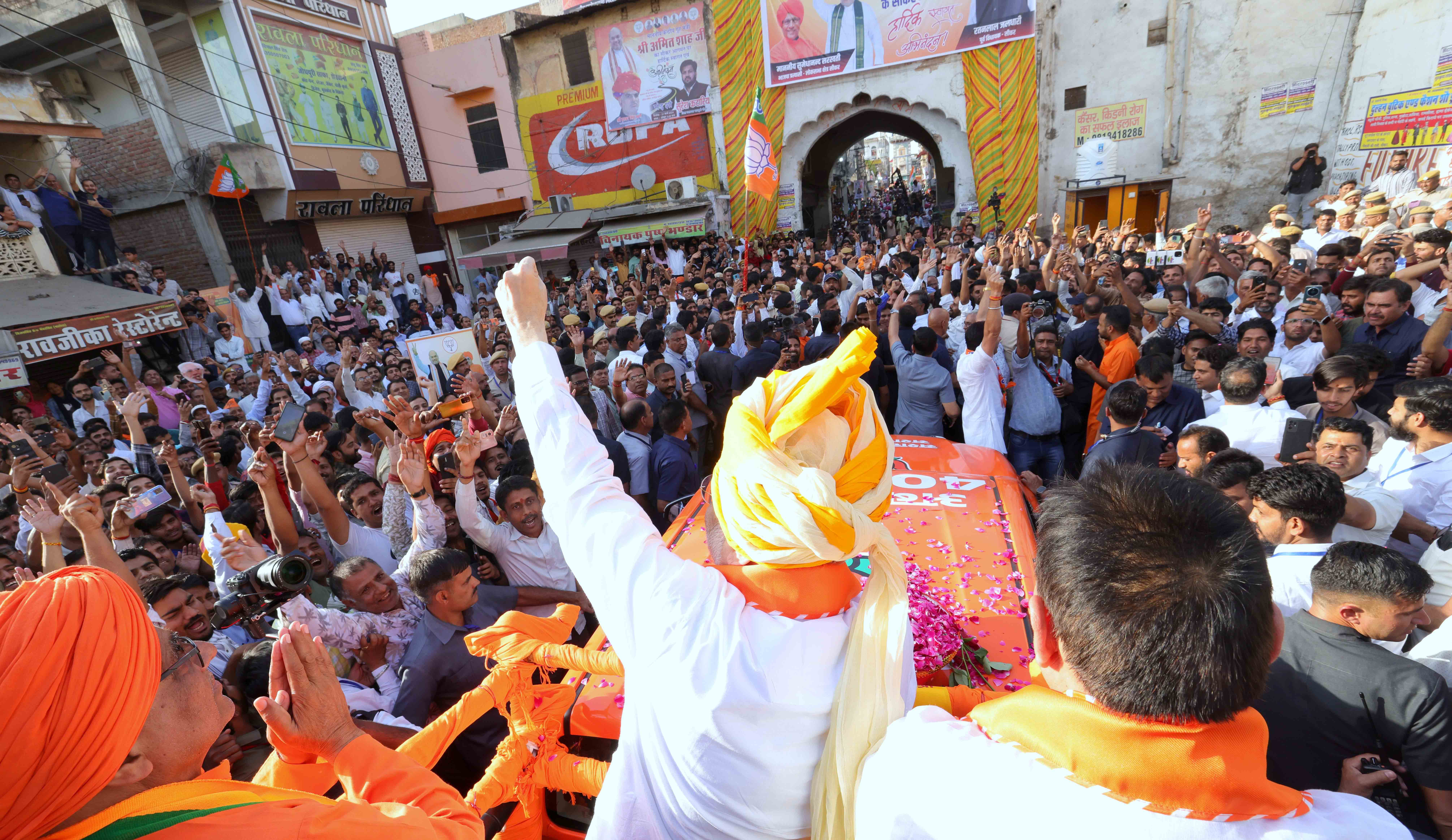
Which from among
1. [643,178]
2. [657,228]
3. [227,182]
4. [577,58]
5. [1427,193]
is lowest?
[1427,193]

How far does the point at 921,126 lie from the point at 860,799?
18869mm

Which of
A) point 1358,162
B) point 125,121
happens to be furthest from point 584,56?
point 1358,162

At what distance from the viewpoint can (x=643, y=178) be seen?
60.2 ft

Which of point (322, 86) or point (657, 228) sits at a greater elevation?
point (322, 86)

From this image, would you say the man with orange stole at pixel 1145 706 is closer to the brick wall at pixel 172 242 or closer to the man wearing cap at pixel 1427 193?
the man wearing cap at pixel 1427 193

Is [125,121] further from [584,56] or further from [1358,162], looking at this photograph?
[1358,162]

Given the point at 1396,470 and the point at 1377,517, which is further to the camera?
the point at 1396,470

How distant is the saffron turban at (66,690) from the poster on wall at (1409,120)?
653 inches

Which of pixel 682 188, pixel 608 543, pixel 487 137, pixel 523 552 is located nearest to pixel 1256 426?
pixel 608 543

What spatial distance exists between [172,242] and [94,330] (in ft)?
20.6

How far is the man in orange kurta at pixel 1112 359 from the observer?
4793mm

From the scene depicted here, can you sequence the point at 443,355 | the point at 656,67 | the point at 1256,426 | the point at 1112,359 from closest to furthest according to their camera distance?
the point at 1256,426 → the point at 1112,359 → the point at 443,355 → the point at 656,67

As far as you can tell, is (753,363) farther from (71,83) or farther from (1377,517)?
(71,83)

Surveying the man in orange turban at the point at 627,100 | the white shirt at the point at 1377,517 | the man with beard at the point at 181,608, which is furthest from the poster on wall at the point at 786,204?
the man with beard at the point at 181,608
